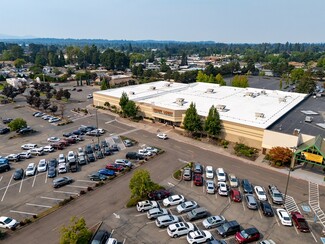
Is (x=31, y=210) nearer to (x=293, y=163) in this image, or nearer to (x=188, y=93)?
(x=293, y=163)

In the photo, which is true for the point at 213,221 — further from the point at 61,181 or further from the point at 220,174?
the point at 61,181

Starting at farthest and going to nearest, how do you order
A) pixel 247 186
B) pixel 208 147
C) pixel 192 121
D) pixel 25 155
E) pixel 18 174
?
pixel 192 121 → pixel 208 147 → pixel 25 155 → pixel 18 174 → pixel 247 186

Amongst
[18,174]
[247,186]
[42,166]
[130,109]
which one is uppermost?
[130,109]

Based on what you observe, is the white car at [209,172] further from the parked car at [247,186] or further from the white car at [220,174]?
the parked car at [247,186]

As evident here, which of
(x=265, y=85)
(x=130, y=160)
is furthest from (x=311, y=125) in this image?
(x=265, y=85)

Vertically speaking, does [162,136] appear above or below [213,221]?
above

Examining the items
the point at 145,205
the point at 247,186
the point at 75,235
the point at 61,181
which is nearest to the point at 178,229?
the point at 145,205

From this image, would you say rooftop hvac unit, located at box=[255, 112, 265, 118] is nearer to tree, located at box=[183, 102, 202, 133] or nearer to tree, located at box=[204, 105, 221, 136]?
tree, located at box=[204, 105, 221, 136]

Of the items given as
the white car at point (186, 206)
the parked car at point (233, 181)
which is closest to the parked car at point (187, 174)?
the parked car at point (233, 181)
